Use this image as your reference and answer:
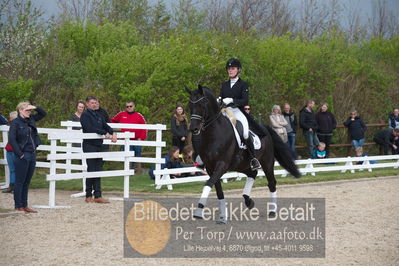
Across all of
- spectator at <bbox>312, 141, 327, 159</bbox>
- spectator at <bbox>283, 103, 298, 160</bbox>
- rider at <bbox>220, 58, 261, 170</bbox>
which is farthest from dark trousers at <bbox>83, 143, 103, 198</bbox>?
spectator at <bbox>312, 141, 327, 159</bbox>

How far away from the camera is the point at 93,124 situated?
471 inches

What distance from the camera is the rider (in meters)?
10.5

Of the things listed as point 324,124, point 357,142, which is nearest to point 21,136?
point 324,124

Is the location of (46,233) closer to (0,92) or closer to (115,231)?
(115,231)

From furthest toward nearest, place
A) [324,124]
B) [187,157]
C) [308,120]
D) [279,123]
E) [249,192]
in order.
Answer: [324,124], [308,120], [279,123], [187,157], [249,192]

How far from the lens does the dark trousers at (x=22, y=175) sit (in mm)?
10578

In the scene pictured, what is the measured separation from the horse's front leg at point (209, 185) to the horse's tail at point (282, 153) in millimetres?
2133

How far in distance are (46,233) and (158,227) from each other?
160 centimetres

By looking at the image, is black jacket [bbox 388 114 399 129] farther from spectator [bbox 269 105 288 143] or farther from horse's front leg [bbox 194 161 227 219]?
horse's front leg [bbox 194 161 227 219]

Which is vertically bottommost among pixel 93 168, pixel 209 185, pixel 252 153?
pixel 93 168

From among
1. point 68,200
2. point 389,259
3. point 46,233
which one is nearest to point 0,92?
point 68,200

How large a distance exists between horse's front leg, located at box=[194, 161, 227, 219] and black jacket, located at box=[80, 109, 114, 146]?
3.01 metres

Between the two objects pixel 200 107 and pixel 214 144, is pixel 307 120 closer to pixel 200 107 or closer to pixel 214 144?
pixel 214 144

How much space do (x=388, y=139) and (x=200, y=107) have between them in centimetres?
1447
